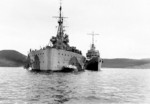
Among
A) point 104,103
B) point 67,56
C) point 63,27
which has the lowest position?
point 104,103

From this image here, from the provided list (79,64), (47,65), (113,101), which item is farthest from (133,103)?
(79,64)

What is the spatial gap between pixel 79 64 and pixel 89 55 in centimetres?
4282

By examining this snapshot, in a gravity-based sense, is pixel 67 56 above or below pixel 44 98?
above

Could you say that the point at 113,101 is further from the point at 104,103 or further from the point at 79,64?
the point at 79,64

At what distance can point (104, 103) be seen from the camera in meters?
18.8

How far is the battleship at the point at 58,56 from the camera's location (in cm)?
6600

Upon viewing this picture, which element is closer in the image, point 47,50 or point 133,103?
point 133,103

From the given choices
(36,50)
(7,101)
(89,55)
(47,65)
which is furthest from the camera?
(89,55)

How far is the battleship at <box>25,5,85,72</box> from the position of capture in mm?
66000

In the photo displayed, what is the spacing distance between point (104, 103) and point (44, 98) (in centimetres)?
454

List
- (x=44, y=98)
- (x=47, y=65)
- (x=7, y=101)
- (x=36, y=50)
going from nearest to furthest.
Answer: (x=7, y=101), (x=44, y=98), (x=47, y=65), (x=36, y=50)

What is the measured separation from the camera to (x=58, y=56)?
2616 inches

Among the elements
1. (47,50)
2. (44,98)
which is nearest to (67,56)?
(47,50)

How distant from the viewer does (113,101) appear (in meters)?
19.4
